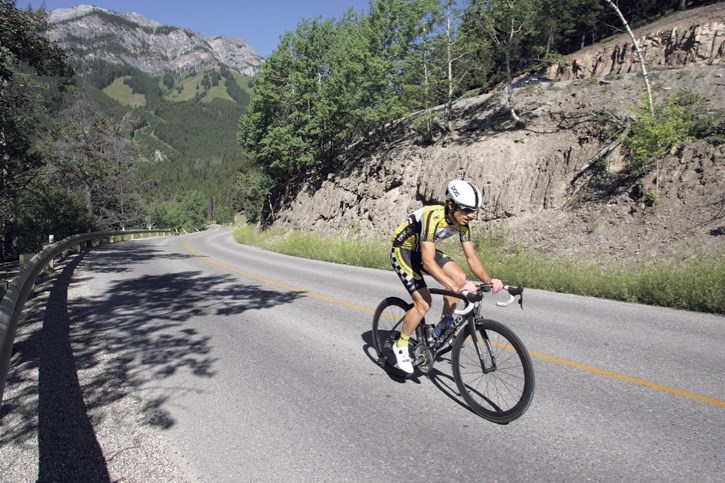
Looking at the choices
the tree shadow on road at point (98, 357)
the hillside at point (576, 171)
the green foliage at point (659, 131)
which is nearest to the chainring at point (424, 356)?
the tree shadow on road at point (98, 357)

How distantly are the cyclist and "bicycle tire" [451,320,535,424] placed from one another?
0.44m

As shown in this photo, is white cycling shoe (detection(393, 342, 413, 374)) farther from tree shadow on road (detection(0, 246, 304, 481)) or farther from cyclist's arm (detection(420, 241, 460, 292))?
tree shadow on road (detection(0, 246, 304, 481))

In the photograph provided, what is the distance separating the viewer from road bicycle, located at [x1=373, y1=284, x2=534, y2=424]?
3.55m

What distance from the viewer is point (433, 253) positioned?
4.05 metres

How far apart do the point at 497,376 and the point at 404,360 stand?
0.98 meters

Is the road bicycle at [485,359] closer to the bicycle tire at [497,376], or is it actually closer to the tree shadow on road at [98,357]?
the bicycle tire at [497,376]

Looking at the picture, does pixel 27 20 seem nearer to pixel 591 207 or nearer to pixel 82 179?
pixel 82 179

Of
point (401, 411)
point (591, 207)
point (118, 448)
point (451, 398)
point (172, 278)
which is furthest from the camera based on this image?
point (591, 207)

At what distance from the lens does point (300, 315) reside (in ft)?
24.6

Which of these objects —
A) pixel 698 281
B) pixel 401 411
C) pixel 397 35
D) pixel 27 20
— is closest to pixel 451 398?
pixel 401 411

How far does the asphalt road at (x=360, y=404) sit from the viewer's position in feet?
9.82

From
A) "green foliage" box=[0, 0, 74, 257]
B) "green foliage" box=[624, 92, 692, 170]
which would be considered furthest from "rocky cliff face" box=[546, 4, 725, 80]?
"green foliage" box=[0, 0, 74, 257]

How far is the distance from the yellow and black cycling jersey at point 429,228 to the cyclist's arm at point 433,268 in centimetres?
7

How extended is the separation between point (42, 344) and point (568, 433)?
653cm
